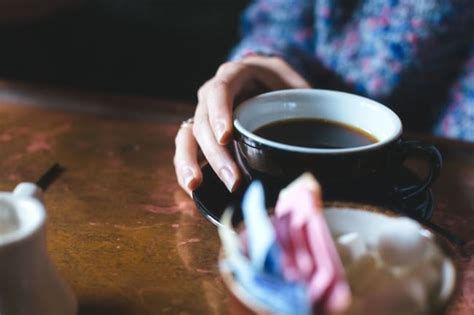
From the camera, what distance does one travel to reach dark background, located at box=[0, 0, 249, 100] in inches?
55.9

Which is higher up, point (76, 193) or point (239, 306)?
point (239, 306)

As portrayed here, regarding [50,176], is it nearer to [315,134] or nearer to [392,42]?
[315,134]

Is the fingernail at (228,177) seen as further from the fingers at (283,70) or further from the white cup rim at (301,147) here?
the fingers at (283,70)

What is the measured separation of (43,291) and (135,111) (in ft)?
1.40

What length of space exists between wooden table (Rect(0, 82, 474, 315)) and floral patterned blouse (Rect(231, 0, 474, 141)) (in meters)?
0.24

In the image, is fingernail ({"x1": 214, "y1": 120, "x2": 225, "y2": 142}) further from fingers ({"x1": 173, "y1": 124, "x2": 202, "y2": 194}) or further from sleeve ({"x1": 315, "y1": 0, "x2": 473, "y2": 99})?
sleeve ({"x1": 315, "y1": 0, "x2": 473, "y2": 99})

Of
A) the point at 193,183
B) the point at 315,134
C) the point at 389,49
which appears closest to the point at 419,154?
the point at 315,134

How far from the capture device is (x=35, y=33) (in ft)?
4.58

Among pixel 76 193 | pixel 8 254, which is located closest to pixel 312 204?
pixel 8 254

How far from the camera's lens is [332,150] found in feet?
1.54

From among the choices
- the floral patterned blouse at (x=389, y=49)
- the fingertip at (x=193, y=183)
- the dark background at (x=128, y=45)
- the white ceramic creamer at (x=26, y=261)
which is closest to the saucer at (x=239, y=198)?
the fingertip at (x=193, y=183)

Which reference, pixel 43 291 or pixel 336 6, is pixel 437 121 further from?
pixel 43 291

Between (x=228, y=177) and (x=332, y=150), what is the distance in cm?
13

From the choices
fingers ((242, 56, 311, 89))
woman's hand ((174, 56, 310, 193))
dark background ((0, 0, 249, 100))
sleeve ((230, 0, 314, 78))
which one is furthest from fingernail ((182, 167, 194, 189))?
dark background ((0, 0, 249, 100))
